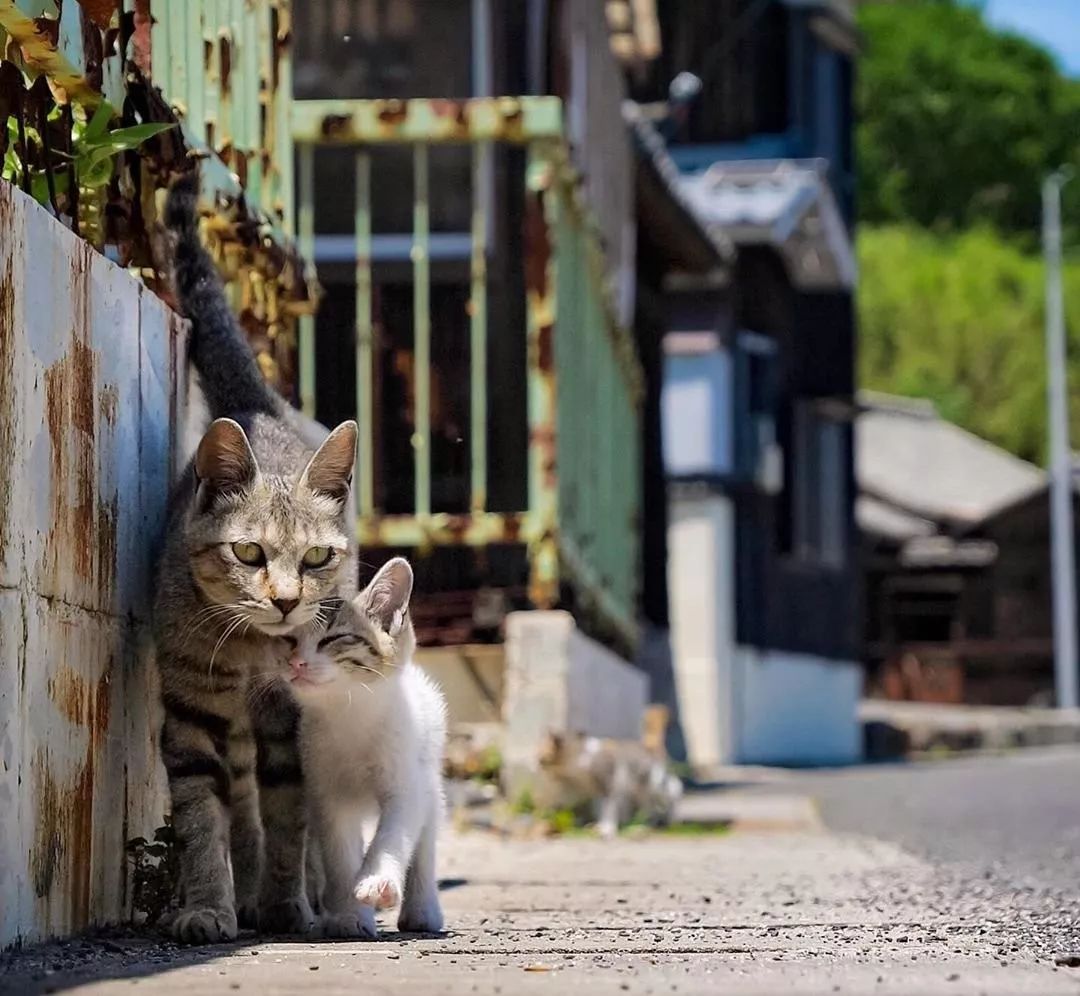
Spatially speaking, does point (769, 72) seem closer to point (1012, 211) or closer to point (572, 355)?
point (572, 355)

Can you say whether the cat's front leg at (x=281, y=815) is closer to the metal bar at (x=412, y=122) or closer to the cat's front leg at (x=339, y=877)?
the cat's front leg at (x=339, y=877)

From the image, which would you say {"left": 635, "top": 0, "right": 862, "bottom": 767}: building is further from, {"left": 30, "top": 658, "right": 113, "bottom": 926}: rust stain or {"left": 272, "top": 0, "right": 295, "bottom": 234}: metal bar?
{"left": 30, "top": 658, "right": 113, "bottom": 926}: rust stain

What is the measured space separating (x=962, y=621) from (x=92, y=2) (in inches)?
1216

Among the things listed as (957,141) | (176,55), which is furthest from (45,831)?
(957,141)

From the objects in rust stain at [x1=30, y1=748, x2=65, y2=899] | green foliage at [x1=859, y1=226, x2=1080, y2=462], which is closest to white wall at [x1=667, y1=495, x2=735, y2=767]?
rust stain at [x1=30, y1=748, x2=65, y2=899]

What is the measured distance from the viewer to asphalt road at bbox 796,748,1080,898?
7129 mm

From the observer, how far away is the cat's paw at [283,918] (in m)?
4.53

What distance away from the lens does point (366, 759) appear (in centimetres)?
470

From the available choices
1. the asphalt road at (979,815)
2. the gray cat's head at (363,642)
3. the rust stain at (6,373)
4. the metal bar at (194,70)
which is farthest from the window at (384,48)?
the rust stain at (6,373)

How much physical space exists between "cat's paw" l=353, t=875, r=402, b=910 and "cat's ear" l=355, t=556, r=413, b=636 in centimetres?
66

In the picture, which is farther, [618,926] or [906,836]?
[906,836]

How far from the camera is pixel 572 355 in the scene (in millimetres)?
→ 10430

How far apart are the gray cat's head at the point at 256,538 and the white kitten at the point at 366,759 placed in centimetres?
13

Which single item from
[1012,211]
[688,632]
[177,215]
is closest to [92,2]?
[177,215]
